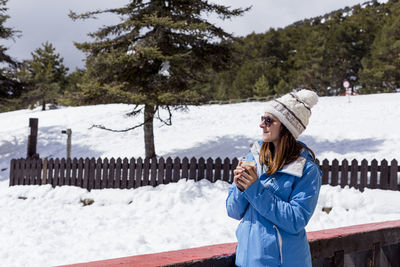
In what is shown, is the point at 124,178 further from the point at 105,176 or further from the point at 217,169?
the point at 217,169

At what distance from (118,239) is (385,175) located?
713 cm

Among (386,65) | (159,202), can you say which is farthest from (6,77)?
(386,65)

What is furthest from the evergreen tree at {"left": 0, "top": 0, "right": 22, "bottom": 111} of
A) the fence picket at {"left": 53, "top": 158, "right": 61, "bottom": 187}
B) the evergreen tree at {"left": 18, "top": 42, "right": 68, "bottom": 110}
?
the fence picket at {"left": 53, "top": 158, "right": 61, "bottom": 187}

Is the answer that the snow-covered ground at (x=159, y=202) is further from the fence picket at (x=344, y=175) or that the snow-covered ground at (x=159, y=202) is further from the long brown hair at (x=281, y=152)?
the long brown hair at (x=281, y=152)

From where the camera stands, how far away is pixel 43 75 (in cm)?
2602

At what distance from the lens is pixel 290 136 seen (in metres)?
2.10

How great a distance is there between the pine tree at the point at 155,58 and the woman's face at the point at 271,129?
961 centimetres

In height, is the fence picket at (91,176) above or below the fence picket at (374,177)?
below

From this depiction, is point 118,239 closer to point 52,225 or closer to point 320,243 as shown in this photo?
point 52,225

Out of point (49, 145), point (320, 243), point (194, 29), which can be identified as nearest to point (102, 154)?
point (49, 145)

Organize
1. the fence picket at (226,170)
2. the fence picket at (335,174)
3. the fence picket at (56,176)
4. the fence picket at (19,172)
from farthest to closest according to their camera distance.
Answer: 1. the fence picket at (19,172)
2. the fence picket at (56,176)
3. the fence picket at (226,170)
4. the fence picket at (335,174)

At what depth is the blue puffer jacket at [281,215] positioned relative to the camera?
185 centimetres

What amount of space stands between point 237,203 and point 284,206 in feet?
1.00

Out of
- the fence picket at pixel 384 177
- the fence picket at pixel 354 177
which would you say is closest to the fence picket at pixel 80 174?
the fence picket at pixel 354 177
